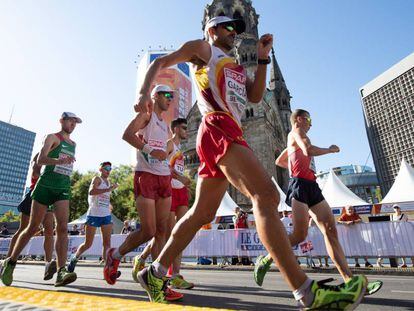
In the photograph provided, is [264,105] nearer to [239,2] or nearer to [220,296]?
[239,2]

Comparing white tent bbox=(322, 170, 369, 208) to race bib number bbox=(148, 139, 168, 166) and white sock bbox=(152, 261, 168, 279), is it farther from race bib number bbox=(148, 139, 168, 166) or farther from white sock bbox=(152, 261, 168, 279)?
white sock bbox=(152, 261, 168, 279)

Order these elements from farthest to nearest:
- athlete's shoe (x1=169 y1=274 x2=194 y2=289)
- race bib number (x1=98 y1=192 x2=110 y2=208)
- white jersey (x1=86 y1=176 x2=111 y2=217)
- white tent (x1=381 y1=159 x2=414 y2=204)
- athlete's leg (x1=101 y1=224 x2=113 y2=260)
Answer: white tent (x1=381 y1=159 x2=414 y2=204), race bib number (x1=98 y1=192 x2=110 y2=208), white jersey (x1=86 y1=176 x2=111 y2=217), athlete's leg (x1=101 y1=224 x2=113 y2=260), athlete's shoe (x1=169 y1=274 x2=194 y2=289)

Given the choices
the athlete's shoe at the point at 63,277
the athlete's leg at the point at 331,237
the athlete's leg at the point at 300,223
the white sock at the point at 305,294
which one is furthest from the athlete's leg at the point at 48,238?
the white sock at the point at 305,294

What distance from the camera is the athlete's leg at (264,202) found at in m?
1.72

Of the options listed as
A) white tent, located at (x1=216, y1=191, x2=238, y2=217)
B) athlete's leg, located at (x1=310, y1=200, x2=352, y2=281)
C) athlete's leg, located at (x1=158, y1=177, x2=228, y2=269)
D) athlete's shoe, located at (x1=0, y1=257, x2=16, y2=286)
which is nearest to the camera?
athlete's leg, located at (x1=158, y1=177, x2=228, y2=269)

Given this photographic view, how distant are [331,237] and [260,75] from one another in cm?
216

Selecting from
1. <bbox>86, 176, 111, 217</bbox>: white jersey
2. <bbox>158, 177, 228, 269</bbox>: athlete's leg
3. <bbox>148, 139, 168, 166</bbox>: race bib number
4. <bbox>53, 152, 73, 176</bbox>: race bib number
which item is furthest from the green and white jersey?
<bbox>158, 177, 228, 269</bbox>: athlete's leg

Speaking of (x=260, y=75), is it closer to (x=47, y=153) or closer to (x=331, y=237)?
(x=331, y=237)

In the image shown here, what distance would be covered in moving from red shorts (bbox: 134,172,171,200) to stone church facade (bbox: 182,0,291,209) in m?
33.5

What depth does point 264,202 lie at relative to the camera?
1916 mm

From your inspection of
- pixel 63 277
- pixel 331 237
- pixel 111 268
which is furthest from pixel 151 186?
pixel 331 237

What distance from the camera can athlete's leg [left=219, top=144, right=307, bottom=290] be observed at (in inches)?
67.7

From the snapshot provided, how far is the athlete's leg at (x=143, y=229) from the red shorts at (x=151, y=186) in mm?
82

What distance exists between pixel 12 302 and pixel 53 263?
9.28 feet
